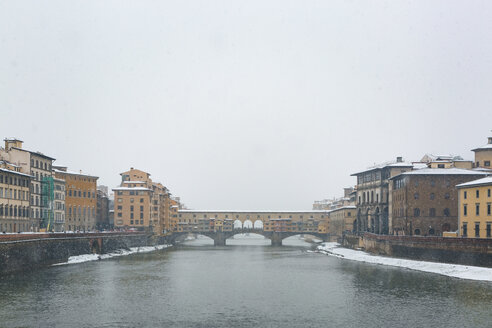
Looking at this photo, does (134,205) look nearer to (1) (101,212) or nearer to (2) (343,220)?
(1) (101,212)

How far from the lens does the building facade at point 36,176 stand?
90.1m

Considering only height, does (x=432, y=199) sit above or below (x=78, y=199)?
above

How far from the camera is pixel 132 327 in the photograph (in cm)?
3488

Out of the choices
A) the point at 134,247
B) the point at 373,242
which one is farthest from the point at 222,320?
the point at 134,247

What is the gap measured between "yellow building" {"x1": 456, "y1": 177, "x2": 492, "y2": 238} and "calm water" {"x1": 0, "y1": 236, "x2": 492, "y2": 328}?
13452 mm

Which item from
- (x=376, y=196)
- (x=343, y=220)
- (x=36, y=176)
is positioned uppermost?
(x=36, y=176)

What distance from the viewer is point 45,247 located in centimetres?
6975

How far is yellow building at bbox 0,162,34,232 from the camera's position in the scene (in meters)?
77.4

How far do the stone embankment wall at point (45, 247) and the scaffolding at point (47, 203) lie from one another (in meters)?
10.0

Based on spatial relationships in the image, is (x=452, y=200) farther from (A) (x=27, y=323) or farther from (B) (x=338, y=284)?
(A) (x=27, y=323)

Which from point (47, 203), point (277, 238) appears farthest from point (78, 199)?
point (277, 238)

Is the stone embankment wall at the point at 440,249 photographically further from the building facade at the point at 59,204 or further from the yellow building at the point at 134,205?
the yellow building at the point at 134,205

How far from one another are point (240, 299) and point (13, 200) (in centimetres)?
4966

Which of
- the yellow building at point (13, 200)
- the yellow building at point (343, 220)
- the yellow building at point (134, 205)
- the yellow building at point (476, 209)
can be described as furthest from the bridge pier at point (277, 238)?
the yellow building at point (476, 209)
